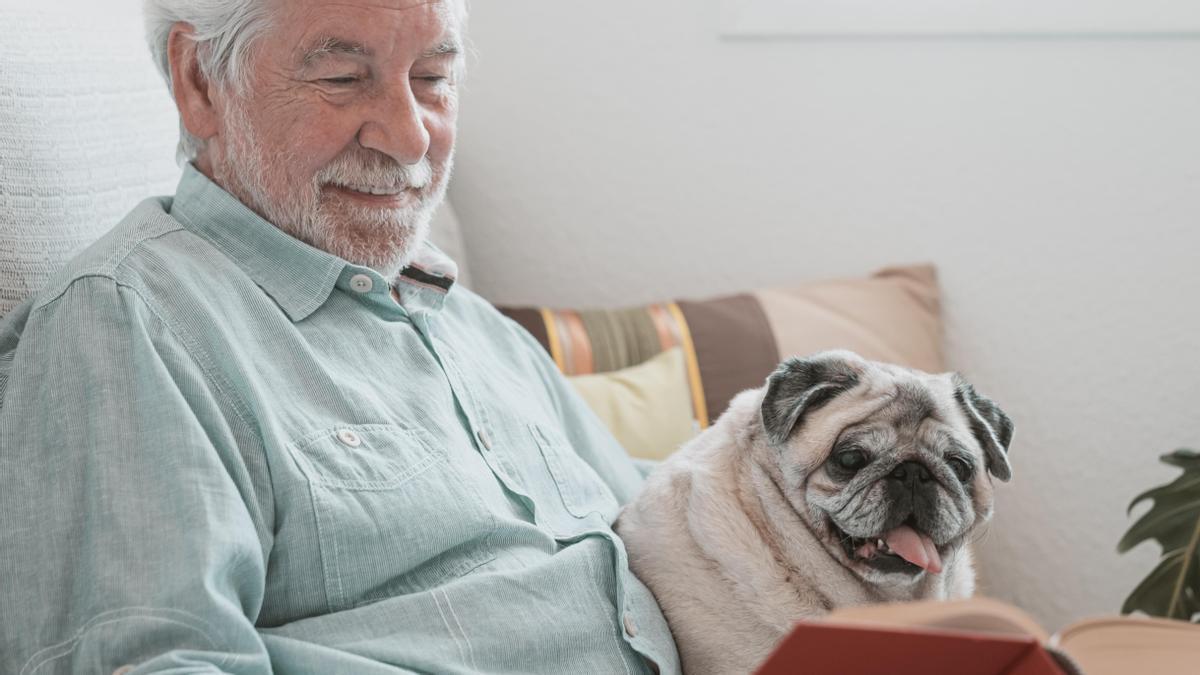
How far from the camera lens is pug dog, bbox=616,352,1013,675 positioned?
1.23 m

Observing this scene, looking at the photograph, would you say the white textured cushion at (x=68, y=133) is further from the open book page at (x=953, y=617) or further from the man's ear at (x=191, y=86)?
the open book page at (x=953, y=617)

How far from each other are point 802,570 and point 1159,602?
0.79 meters

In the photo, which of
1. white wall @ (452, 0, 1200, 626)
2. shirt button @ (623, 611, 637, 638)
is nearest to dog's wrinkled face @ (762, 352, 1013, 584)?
shirt button @ (623, 611, 637, 638)

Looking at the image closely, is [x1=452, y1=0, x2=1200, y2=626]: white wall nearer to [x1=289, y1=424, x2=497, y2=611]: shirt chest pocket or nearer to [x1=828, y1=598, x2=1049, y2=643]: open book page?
[x1=289, y1=424, x2=497, y2=611]: shirt chest pocket

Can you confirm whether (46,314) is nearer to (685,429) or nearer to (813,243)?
(685,429)

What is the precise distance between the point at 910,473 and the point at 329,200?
2.29 ft

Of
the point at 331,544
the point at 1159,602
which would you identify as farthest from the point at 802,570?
the point at 1159,602

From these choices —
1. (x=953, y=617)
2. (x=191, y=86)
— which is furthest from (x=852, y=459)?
(x=191, y=86)

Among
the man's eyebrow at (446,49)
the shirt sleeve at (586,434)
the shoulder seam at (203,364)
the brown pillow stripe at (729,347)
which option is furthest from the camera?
the brown pillow stripe at (729,347)

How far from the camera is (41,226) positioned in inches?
52.3

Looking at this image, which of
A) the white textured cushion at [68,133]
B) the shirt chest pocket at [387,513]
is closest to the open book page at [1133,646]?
the shirt chest pocket at [387,513]

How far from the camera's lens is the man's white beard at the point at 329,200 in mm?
1283

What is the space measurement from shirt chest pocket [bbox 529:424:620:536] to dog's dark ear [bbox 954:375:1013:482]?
44 centimetres

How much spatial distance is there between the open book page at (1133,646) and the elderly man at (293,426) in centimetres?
48
